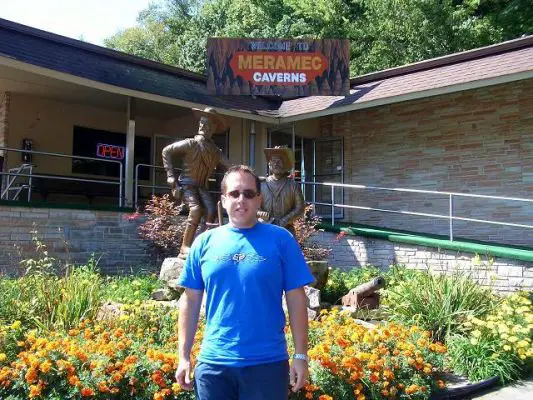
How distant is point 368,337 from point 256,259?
2741 mm

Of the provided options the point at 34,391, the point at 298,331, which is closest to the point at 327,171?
the point at 34,391

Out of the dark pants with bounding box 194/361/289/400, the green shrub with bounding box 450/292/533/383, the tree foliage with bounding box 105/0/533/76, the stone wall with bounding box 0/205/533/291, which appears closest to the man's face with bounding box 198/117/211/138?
the stone wall with bounding box 0/205/533/291

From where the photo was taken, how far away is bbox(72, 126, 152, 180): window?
15.3 meters

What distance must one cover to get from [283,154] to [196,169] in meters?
1.34

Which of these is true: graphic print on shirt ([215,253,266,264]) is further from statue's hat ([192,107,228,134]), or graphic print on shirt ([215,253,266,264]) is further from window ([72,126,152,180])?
window ([72,126,152,180])

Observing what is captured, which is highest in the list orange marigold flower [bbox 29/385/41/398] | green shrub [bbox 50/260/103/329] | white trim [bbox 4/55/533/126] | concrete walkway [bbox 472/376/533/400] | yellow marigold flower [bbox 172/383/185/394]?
white trim [bbox 4/55/533/126]

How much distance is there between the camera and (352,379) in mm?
4500

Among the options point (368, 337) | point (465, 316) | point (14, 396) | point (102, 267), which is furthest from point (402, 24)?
point (14, 396)

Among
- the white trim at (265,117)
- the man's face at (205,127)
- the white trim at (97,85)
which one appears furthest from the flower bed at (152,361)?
the white trim at (265,117)

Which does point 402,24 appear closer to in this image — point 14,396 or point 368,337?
point 368,337

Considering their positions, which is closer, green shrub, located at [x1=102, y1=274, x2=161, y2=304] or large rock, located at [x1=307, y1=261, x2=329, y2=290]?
green shrub, located at [x1=102, y1=274, x2=161, y2=304]

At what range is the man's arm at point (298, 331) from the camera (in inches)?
105

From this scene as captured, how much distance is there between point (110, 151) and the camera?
15883 mm

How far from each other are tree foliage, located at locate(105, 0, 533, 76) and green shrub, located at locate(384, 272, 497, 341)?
1506cm
